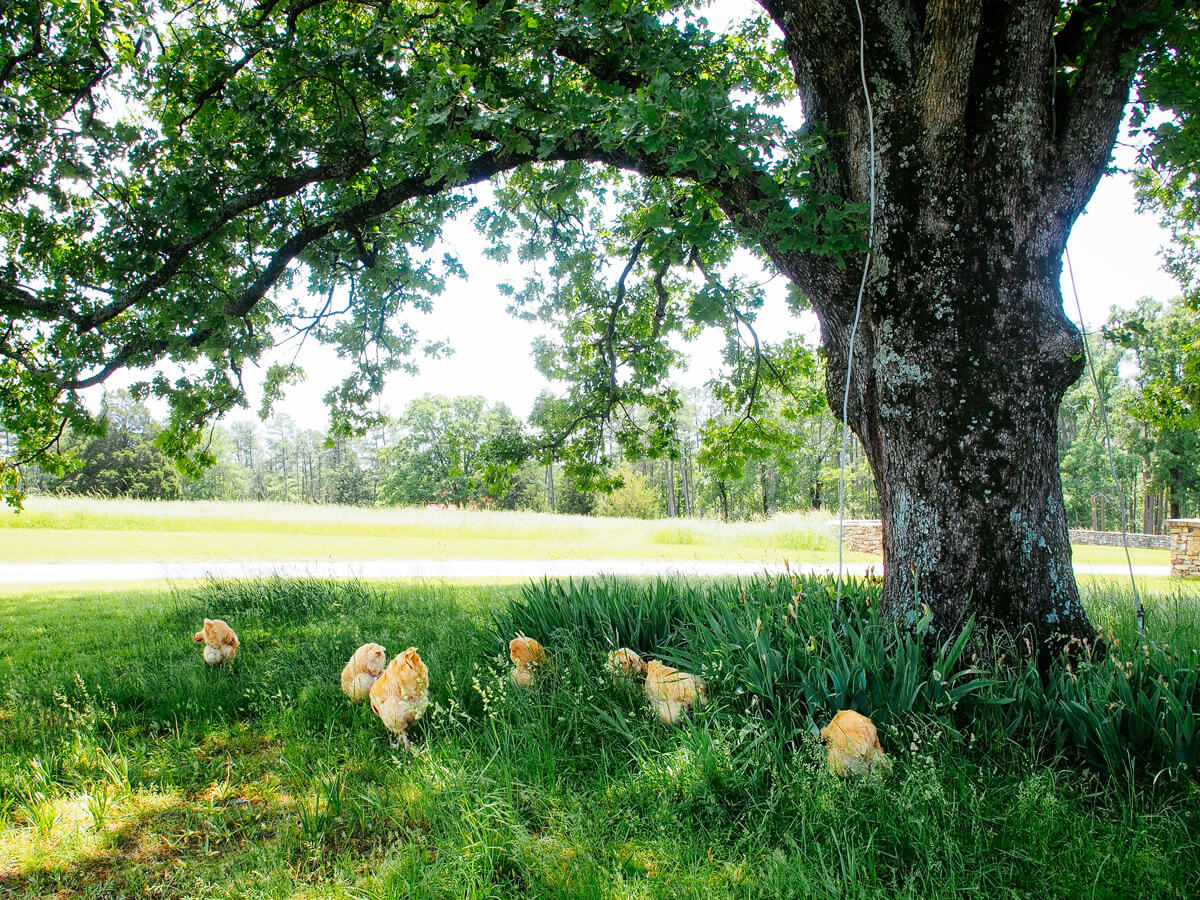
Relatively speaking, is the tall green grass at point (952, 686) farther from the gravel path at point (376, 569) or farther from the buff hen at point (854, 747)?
the gravel path at point (376, 569)

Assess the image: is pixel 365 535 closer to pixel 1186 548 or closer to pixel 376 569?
pixel 376 569

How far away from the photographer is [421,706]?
10.00 feet

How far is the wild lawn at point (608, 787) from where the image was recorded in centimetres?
200

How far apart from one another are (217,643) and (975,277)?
527cm

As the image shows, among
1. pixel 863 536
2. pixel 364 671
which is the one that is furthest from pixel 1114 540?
pixel 364 671

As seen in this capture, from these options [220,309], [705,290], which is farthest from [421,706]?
[220,309]

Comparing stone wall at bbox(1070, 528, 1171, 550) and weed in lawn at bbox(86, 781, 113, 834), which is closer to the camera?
weed in lawn at bbox(86, 781, 113, 834)

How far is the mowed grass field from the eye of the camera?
13.7 meters

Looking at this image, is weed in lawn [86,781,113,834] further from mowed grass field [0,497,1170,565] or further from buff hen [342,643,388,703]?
mowed grass field [0,497,1170,565]

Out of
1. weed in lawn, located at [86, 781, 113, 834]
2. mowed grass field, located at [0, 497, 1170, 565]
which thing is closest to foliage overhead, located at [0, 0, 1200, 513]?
weed in lawn, located at [86, 781, 113, 834]

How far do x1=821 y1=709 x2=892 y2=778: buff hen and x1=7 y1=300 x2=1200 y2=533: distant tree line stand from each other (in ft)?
9.41

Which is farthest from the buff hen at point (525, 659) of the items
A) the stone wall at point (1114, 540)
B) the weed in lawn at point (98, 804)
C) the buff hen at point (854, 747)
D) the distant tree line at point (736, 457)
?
the stone wall at point (1114, 540)

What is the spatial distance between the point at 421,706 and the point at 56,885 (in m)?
1.39

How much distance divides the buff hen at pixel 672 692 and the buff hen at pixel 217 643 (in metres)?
3.10
